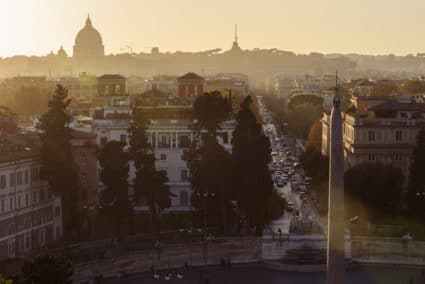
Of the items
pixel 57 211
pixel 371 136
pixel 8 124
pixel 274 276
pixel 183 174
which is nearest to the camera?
pixel 274 276

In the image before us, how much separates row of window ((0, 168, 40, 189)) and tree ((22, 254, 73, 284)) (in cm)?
1094

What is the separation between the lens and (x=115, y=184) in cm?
3884

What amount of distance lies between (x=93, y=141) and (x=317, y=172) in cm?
1011

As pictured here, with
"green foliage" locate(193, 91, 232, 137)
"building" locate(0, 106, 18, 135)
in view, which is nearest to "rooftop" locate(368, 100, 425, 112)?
"green foliage" locate(193, 91, 232, 137)

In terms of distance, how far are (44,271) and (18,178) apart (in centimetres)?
1247

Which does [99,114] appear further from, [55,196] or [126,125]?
[55,196]

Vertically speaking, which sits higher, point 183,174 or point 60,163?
point 60,163

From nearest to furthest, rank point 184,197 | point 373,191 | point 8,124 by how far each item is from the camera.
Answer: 1. point 373,191
2. point 8,124
3. point 184,197

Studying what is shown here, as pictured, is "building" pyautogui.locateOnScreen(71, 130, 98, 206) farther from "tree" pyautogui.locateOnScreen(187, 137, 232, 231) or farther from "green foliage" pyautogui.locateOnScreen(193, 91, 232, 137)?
"tree" pyautogui.locateOnScreen(187, 137, 232, 231)

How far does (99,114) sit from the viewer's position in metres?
49.6

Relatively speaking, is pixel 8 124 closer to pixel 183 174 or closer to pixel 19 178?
pixel 19 178

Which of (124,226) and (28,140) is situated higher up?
(28,140)

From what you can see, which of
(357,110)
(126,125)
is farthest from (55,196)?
(357,110)

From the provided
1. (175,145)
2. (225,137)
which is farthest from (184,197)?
(225,137)
